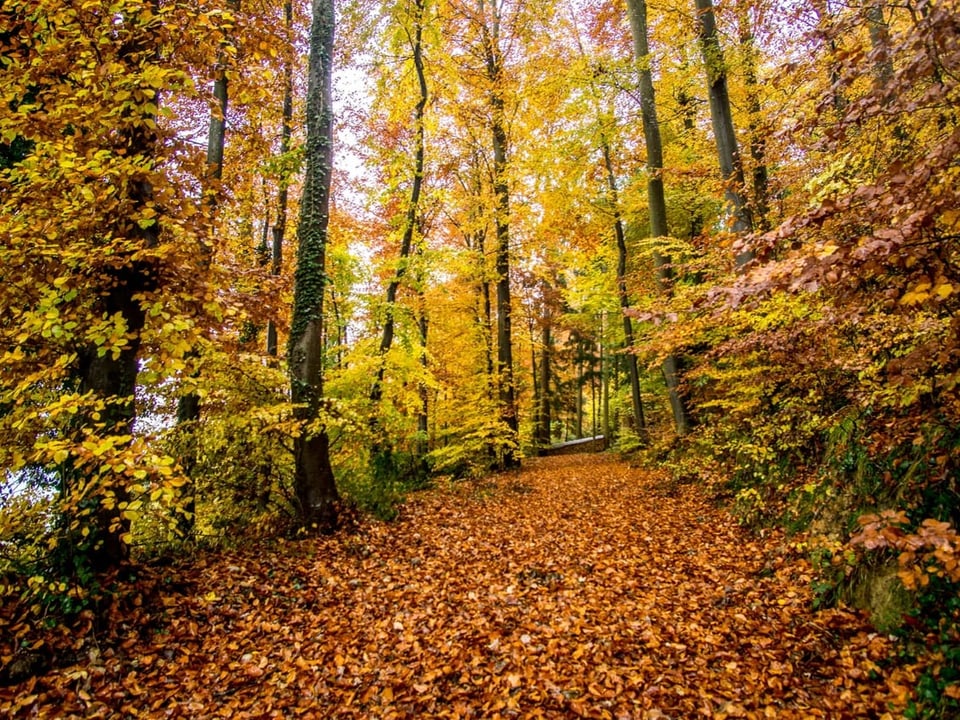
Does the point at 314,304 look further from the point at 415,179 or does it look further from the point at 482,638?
the point at 415,179

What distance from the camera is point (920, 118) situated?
369 cm

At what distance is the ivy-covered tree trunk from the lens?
265 inches

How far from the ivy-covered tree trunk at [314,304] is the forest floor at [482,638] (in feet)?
2.34

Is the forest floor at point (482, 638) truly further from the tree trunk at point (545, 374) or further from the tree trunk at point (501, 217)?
the tree trunk at point (545, 374)

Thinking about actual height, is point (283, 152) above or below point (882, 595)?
above

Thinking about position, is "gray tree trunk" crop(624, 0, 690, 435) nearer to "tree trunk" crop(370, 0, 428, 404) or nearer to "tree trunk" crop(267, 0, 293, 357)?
"tree trunk" crop(370, 0, 428, 404)

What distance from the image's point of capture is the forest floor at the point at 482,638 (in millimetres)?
3516

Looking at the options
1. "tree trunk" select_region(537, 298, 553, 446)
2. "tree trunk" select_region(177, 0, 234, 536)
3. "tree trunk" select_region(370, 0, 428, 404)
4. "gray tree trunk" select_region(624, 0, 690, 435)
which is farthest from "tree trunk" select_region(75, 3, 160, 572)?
"tree trunk" select_region(537, 298, 553, 446)

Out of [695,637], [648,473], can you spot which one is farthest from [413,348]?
[695,637]

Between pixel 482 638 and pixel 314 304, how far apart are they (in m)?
5.03

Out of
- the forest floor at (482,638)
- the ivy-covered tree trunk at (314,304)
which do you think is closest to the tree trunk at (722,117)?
the forest floor at (482,638)

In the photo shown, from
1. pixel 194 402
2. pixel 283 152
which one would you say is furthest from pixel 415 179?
pixel 194 402

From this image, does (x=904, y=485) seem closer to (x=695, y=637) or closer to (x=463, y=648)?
(x=695, y=637)

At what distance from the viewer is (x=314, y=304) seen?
7.02 m
